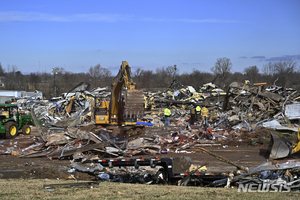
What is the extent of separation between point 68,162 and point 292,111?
14.2 m

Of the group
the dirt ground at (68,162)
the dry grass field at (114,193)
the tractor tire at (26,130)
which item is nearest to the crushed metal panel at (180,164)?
the dirt ground at (68,162)

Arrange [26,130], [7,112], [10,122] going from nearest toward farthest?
[10,122], [7,112], [26,130]

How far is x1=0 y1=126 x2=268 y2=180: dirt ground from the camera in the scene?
9.12 meters

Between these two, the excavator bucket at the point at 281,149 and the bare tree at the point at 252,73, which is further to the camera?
the bare tree at the point at 252,73

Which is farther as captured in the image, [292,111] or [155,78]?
[155,78]

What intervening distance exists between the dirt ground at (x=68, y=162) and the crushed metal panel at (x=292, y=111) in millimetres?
5396

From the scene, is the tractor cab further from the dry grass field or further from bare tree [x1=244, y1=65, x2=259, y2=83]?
bare tree [x1=244, y1=65, x2=259, y2=83]

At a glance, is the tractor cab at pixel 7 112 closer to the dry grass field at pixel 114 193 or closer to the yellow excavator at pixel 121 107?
the yellow excavator at pixel 121 107

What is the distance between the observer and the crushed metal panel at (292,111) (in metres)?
17.6

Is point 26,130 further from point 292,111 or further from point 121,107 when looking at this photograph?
point 292,111

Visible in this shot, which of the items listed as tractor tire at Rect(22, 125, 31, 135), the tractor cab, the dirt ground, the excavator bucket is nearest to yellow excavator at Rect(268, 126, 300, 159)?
the excavator bucket

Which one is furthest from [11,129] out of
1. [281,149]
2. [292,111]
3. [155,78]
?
[155,78]

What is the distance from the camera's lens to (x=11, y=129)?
1644cm

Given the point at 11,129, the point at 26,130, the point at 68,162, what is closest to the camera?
the point at 68,162
